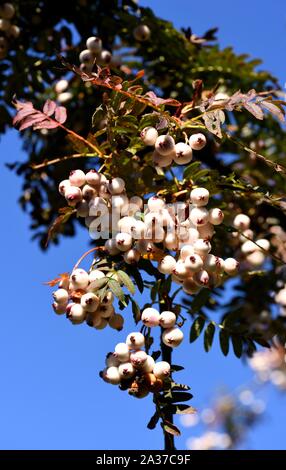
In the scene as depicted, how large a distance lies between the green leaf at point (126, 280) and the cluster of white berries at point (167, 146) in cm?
23

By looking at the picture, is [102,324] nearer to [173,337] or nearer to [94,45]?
[173,337]

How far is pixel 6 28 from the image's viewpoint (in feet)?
7.45

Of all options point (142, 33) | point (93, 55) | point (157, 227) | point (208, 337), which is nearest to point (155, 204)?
point (157, 227)

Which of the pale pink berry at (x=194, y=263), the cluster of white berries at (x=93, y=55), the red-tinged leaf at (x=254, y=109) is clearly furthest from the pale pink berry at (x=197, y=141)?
the cluster of white berries at (x=93, y=55)

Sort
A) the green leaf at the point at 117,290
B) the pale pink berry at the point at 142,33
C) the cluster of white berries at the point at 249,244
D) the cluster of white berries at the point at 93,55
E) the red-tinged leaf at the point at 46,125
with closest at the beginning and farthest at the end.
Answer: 1. the green leaf at the point at 117,290
2. the red-tinged leaf at the point at 46,125
3. the cluster of white berries at the point at 249,244
4. the cluster of white berries at the point at 93,55
5. the pale pink berry at the point at 142,33

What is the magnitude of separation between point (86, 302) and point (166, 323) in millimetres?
154

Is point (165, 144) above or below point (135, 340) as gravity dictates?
above

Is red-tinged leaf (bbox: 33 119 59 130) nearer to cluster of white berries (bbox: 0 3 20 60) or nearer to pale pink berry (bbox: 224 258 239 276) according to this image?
pale pink berry (bbox: 224 258 239 276)

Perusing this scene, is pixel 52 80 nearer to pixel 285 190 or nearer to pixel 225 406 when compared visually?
pixel 285 190

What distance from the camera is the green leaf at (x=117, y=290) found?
3.87 feet

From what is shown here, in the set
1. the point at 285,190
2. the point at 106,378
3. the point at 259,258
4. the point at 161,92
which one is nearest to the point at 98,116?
the point at 106,378

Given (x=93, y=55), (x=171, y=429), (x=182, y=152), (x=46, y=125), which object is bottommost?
(x=171, y=429)

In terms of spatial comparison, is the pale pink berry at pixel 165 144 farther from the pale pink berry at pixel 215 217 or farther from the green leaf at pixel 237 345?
the green leaf at pixel 237 345

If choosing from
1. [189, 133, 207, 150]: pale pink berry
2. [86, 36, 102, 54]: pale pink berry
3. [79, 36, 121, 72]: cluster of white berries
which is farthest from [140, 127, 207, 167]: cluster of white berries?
[86, 36, 102, 54]: pale pink berry
